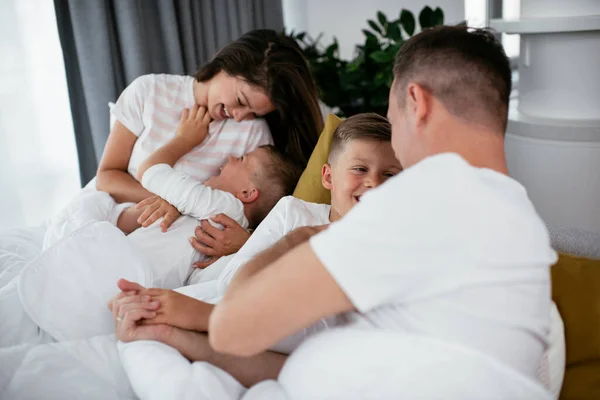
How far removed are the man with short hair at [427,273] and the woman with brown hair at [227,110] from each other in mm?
1163

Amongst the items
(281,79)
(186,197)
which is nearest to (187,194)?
(186,197)

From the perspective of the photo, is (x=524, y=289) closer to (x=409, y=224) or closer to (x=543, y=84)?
(x=409, y=224)

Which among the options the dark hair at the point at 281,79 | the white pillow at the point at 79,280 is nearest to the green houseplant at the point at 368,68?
the dark hair at the point at 281,79

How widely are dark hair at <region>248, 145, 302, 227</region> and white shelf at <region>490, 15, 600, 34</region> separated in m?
1.14

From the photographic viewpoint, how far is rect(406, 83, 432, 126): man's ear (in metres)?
1.06

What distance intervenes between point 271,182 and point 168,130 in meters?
0.43

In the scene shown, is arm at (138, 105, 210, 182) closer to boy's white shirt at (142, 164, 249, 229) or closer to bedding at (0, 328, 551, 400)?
boy's white shirt at (142, 164, 249, 229)

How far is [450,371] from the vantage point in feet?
3.04

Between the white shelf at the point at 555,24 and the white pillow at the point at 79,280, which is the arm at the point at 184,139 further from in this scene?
the white shelf at the point at 555,24

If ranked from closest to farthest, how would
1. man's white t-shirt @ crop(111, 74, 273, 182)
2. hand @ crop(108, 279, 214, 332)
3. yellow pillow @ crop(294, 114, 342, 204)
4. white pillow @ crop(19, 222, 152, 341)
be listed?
1. hand @ crop(108, 279, 214, 332)
2. white pillow @ crop(19, 222, 152, 341)
3. yellow pillow @ crop(294, 114, 342, 204)
4. man's white t-shirt @ crop(111, 74, 273, 182)

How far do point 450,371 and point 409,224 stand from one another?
237 millimetres

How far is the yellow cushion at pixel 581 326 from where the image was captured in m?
1.31

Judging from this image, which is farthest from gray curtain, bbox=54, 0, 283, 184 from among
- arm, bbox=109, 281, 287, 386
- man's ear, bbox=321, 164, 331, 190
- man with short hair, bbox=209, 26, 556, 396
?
man with short hair, bbox=209, 26, 556, 396

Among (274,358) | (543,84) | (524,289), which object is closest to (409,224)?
(524,289)
